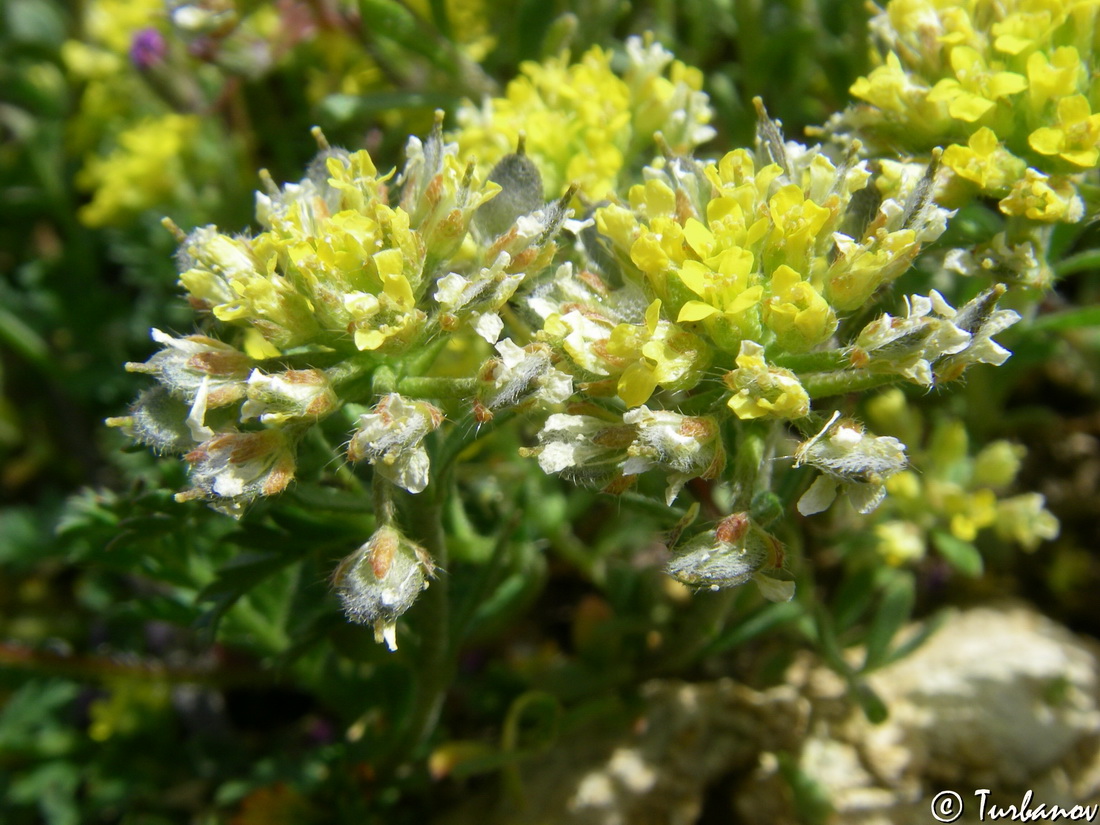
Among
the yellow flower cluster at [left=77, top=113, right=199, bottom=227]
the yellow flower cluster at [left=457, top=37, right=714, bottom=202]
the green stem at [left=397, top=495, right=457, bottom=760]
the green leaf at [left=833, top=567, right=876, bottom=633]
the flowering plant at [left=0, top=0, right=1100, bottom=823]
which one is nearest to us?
the flowering plant at [left=0, top=0, right=1100, bottom=823]

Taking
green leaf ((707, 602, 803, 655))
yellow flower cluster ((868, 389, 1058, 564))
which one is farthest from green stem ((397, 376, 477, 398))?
yellow flower cluster ((868, 389, 1058, 564))

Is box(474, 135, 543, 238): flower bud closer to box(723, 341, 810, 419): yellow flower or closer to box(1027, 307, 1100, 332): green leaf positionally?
box(723, 341, 810, 419): yellow flower

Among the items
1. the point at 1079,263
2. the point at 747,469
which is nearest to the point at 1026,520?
the point at 1079,263

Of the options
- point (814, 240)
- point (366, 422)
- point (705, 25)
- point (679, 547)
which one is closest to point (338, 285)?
point (366, 422)

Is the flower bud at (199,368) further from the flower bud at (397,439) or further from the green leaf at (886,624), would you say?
the green leaf at (886,624)

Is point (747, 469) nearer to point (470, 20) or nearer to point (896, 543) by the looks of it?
point (896, 543)

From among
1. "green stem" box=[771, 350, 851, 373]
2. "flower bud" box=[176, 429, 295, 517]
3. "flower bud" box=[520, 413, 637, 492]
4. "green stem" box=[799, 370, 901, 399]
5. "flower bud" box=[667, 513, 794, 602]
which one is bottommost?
"flower bud" box=[667, 513, 794, 602]

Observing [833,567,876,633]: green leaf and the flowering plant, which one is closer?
the flowering plant
